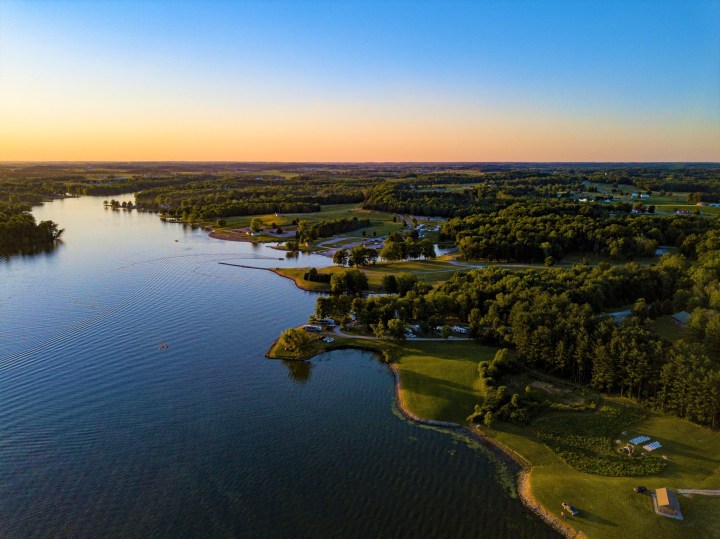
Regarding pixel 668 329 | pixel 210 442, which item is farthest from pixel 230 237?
pixel 668 329

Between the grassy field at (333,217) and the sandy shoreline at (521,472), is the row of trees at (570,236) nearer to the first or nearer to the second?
the grassy field at (333,217)

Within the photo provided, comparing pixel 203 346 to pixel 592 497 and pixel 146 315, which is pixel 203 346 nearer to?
pixel 146 315

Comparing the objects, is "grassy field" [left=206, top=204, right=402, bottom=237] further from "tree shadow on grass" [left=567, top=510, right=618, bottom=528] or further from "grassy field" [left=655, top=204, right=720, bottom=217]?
"tree shadow on grass" [left=567, top=510, right=618, bottom=528]

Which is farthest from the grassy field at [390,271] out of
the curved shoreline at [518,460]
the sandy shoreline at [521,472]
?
the sandy shoreline at [521,472]

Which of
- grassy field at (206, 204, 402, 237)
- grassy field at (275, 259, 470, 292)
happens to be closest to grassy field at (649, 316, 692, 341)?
grassy field at (275, 259, 470, 292)

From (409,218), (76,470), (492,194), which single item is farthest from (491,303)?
(492,194)
